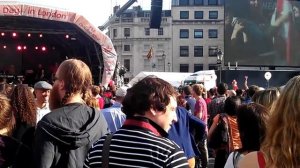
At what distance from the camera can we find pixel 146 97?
263cm

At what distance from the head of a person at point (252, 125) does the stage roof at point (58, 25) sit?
12144 mm

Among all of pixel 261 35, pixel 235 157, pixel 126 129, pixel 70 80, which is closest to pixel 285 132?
pixel 126 129

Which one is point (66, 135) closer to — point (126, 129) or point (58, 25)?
point (126, 129)

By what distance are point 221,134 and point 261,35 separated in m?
37.6

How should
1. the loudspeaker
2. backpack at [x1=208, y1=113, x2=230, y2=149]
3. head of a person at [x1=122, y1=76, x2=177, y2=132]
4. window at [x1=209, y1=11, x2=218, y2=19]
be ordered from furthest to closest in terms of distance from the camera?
1. window at [x1=209, y1=11, x2=218, y2=19]
2. the loudspeaker
3. backpack at [x1=208, y1=113, x2=230, y2=149]
4. head of a person at [x1=122, y1=76, x2=177, y2=132]

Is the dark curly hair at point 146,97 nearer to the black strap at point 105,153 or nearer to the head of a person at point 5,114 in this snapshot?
the black strap at point 105,153

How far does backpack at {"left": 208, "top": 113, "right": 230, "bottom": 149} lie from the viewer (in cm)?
589

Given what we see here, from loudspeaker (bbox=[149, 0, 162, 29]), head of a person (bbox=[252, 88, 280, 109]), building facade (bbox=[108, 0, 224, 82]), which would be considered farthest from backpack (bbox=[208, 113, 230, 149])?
building facade (bbox=[108, 0, 224, 82])

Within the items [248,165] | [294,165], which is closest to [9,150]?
[248,165]

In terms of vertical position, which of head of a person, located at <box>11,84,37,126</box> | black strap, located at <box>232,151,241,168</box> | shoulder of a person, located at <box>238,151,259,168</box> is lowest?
black strap, located at <box>232,151,241,168</box>

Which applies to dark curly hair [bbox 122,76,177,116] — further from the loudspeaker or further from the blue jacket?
the loudspeaker

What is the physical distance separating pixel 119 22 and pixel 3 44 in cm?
6172

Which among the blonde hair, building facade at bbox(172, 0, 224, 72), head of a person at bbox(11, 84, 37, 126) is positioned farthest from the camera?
building facade at bbox(172, 0, 224, 72)

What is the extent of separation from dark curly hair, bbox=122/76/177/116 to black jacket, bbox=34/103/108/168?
85 cm
